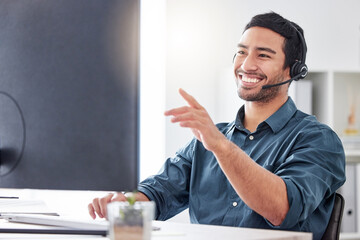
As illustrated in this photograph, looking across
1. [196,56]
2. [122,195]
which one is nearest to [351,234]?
[196,56]

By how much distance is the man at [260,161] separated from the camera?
138cm

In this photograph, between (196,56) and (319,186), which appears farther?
(196,56)

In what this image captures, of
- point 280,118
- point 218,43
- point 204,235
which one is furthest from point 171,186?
point 218,43

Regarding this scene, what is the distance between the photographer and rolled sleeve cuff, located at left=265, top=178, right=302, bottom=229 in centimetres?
143

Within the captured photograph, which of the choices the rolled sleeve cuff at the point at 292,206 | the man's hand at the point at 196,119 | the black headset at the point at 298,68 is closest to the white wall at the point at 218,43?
the black headset at the point at 298,68

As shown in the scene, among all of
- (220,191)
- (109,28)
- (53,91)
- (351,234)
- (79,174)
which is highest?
(109,28)

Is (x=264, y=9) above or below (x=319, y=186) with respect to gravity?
above

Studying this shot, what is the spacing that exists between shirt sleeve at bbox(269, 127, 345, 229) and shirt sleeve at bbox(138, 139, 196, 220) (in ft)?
1.10

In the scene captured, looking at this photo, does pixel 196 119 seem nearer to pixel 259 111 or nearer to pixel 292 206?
pixel 292 206

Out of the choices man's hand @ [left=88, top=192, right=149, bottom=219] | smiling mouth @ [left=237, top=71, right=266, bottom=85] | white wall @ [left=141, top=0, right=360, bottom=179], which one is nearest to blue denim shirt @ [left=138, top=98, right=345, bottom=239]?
smiling mouth @ [left=237, top=71, right=266, bottom=85]

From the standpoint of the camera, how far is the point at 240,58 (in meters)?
1.93

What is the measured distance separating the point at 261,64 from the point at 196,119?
2.56 ft

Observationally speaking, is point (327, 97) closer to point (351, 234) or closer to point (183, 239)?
point (351, 234)

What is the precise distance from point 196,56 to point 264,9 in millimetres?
639
